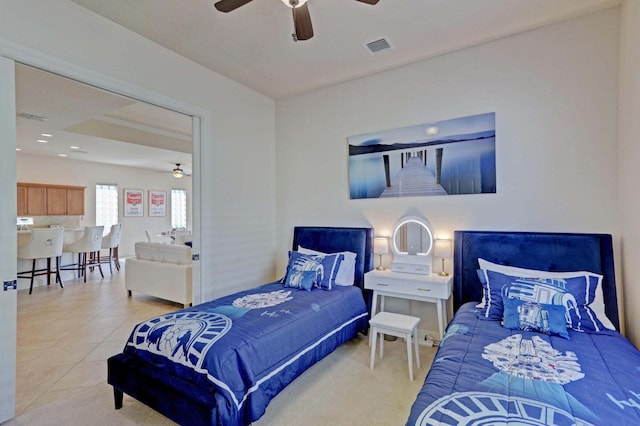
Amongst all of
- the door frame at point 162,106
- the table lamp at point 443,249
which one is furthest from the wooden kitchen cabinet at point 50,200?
the table lamp at point 443,249

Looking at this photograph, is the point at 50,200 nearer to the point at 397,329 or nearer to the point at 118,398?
the point at 118,398

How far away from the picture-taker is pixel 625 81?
2348 mm

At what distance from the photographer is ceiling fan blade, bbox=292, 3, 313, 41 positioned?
6.65ft

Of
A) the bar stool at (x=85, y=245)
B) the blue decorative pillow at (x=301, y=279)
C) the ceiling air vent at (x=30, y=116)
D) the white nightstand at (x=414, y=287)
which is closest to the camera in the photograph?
the white nightstand at (x=414, y=287)

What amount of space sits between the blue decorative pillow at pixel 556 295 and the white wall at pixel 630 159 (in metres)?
0.29

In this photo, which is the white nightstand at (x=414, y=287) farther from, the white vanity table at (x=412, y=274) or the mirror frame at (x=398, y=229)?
the mirror frame at (x=398, y=229)

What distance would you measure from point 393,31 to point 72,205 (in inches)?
365

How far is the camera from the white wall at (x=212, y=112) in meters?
2.30

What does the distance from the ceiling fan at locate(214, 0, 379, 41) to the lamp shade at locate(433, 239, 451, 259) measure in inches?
87.5

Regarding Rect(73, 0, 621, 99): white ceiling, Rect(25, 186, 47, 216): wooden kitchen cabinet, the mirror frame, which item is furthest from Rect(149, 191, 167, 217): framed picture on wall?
the mirror frame

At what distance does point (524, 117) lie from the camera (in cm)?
284

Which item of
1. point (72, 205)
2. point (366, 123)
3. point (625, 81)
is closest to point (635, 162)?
point (625, 81)

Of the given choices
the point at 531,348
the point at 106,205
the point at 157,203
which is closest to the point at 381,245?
the point at 531,348

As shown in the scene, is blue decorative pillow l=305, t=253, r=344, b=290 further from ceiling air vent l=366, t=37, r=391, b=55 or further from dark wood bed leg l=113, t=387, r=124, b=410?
ceiling air vent l=366, t=37, r=391, b=55
